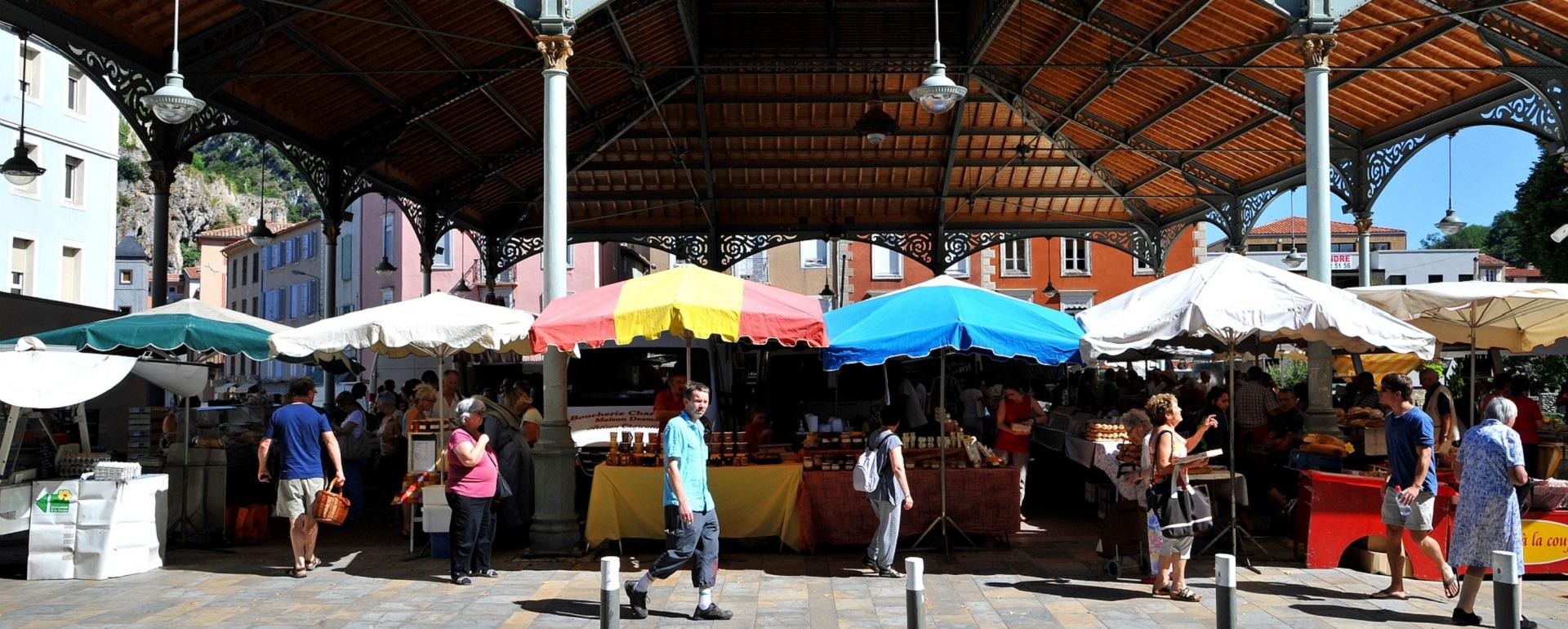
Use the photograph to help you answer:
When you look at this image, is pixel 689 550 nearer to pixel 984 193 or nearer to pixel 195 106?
pixel 195 106

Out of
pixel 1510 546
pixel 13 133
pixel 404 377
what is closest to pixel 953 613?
pixel 1510 546

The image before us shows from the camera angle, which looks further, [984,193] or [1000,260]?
[1000,260]

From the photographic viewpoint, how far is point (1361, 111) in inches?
675

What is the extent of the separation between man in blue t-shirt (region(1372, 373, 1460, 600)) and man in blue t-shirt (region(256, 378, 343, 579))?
7.93m

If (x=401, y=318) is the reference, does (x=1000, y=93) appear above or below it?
above

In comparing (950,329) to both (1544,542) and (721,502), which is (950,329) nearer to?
(721,502)

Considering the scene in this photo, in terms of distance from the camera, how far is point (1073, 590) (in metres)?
8.85

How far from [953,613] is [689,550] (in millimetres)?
1921

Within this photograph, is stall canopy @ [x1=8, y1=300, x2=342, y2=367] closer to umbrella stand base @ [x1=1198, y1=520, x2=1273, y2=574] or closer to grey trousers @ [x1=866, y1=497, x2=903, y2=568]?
grey trousers @ [x1=866, y1=497, x2=903, y2=568]

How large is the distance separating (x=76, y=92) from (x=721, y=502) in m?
33.9

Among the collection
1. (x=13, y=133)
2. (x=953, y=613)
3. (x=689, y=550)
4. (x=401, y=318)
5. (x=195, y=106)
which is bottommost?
(x=953, y=613)

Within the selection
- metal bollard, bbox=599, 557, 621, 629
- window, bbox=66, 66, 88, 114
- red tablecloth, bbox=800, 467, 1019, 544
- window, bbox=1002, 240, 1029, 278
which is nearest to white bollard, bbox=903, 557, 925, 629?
metal bollard, bbox=599, 557, 621, 629

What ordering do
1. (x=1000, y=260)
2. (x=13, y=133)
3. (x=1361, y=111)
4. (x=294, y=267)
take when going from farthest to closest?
(x=294, y=267) < (x=1000, y=260) < (x=13, y=133) < (x=1361, y=111)

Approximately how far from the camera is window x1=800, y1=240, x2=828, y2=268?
49531 millimetres
